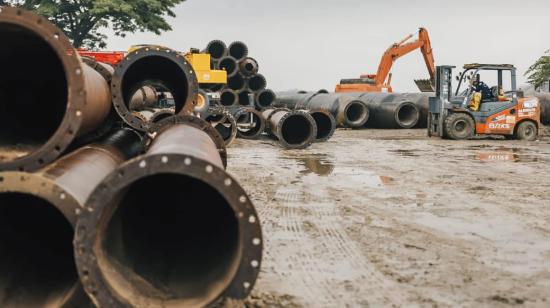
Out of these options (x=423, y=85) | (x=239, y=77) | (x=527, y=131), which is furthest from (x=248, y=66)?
(x=423, y=85)

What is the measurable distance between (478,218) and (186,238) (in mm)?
4021

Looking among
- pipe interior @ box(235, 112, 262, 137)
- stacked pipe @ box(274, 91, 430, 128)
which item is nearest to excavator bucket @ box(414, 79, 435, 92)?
stacked pipe @ box(274, 91, 430, 128)

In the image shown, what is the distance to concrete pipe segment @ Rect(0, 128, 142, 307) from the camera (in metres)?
2.89

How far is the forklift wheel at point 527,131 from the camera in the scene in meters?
17.3

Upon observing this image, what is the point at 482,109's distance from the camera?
1703cm

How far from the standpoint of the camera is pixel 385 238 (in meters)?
5.58

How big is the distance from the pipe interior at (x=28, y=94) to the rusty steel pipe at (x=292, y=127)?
9511 millimetres

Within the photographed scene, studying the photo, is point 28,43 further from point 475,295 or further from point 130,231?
point 475,295

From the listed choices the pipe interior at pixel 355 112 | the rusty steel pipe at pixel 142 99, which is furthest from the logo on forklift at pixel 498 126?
the rusty steel pipe at pixel 142 99

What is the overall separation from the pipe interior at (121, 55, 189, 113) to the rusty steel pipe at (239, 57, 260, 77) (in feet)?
44.6

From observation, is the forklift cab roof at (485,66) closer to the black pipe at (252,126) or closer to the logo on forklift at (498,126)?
the logo on forklift at (498,126)

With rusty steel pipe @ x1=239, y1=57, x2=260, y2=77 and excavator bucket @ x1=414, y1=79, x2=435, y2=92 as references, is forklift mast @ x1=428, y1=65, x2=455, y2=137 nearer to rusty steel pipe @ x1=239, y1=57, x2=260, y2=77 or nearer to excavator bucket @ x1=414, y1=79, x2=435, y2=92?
rusty steel pipe @ x1=239, y1=57, x2=260, y2=77

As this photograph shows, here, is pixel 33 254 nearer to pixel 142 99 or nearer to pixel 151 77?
pixel 151 77

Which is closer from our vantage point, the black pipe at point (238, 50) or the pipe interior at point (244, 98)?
the black pipe at point (238, 50)
